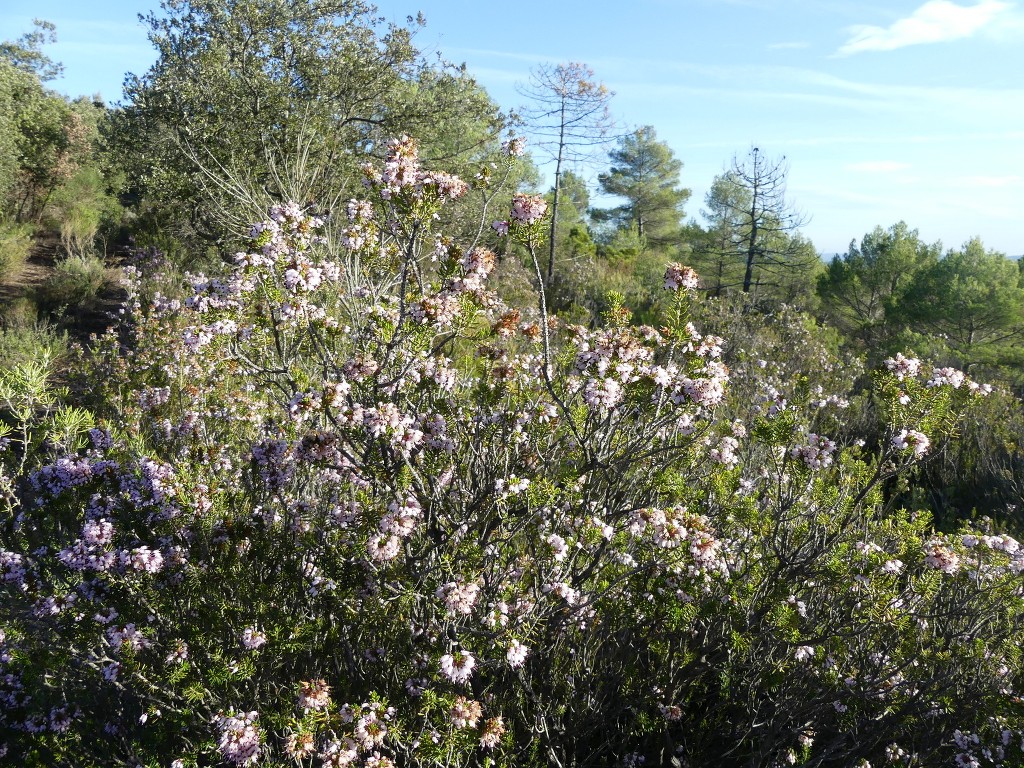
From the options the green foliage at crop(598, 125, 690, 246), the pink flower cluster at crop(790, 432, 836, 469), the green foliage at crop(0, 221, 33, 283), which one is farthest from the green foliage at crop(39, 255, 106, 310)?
the green foliage at crop(598, 125, 690, 246)

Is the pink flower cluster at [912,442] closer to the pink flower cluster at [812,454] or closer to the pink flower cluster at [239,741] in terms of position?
the pink flower cluster at [812,454]

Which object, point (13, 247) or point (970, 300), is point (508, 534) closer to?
point (970, 300)

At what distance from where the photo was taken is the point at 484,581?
312cm

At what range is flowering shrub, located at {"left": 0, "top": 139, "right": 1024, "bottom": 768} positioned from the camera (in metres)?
2.97

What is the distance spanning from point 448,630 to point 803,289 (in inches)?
1114

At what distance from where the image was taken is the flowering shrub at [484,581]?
297 cm

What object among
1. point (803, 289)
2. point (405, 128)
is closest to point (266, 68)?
point (405, 128)

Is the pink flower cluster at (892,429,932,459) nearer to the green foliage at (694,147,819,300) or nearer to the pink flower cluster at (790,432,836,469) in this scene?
the pink flower cluster at (790,432,836,469)

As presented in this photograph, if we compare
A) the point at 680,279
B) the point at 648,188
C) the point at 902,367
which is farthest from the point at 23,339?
the point at 648,188

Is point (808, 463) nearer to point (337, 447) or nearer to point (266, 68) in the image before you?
point (337, 447)

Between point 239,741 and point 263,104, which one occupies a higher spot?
point 263,104

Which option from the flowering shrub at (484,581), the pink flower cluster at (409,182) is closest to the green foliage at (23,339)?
the flowering shrub at (484,581)

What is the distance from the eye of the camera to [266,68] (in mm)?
12875

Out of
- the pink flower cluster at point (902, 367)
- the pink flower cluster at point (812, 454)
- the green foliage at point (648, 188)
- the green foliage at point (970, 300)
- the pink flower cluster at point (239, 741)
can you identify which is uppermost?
the green foliage at point (648, 188)
